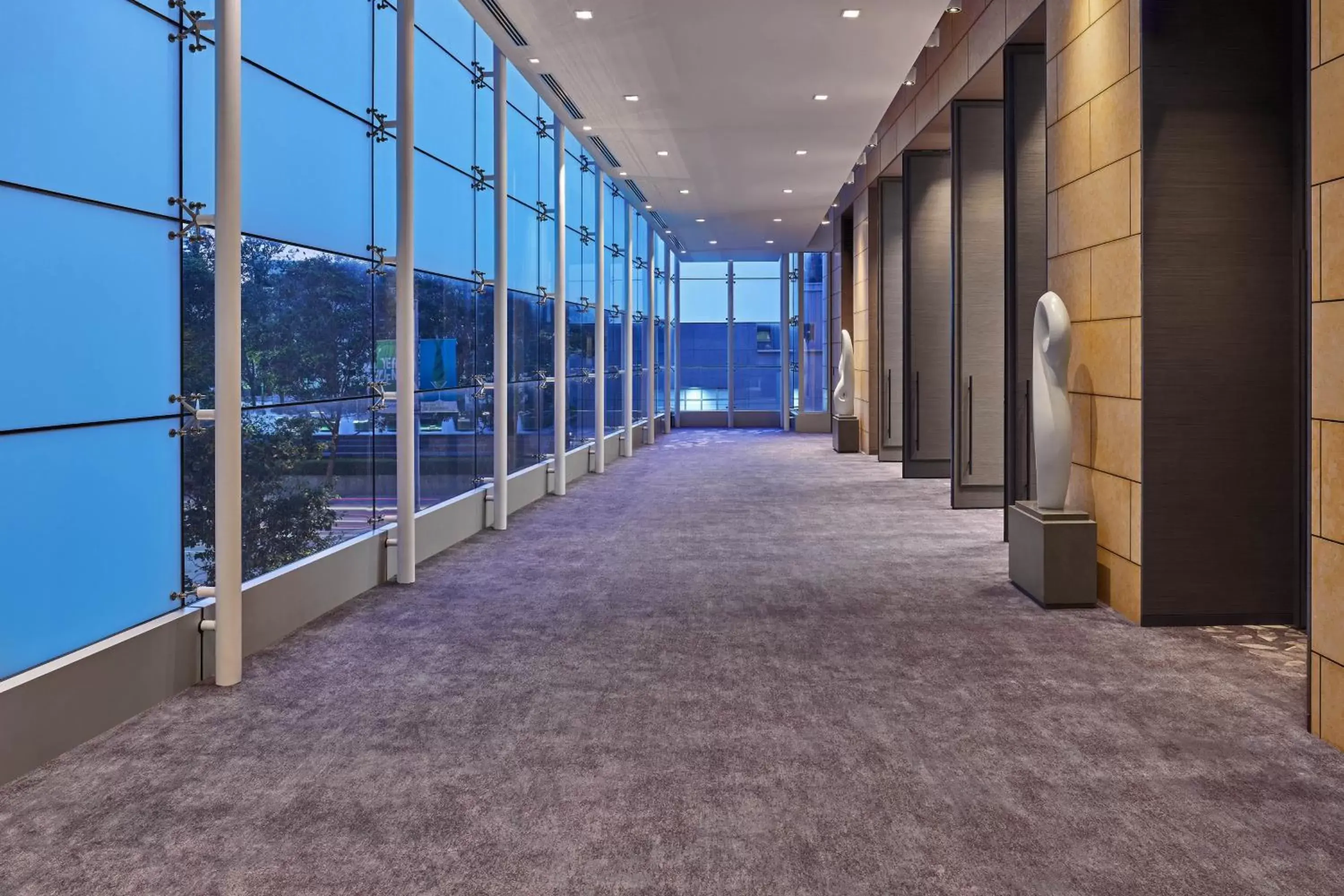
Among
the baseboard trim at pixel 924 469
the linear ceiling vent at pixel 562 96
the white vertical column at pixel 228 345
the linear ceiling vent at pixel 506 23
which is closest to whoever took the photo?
the white vertical column at pixel 228 345

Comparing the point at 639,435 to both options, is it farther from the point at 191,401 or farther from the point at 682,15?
the point at 191,401

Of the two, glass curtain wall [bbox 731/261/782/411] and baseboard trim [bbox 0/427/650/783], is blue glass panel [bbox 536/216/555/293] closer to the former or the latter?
baseboard trim [bbox 0/427/650/783]

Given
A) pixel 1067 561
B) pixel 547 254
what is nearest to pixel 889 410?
pixel 547 254

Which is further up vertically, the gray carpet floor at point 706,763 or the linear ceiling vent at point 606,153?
the linear ceiling vent at point 606,153

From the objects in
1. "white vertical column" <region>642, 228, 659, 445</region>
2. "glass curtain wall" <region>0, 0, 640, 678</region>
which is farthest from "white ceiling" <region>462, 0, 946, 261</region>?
"white vertical column" <region>642, 228, 659, 445</region>

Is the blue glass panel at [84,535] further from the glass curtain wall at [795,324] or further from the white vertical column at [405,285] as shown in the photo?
the glass curtain wall at [795,324]

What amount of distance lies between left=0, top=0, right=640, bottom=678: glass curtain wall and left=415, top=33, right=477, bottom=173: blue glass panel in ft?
0.09

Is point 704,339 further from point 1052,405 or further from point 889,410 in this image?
point 1052,405

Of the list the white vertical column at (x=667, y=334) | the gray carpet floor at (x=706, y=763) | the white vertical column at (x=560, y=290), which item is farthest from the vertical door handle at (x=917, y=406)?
the white vertical column at (x=667, y=334)

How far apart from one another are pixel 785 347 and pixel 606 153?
12.5 m

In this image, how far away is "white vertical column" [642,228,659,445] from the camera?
19875 mm

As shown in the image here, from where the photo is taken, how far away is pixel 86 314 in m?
3.91

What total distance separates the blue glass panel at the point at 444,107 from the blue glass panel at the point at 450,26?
0.08 m

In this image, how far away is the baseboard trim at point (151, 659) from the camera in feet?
11.5
